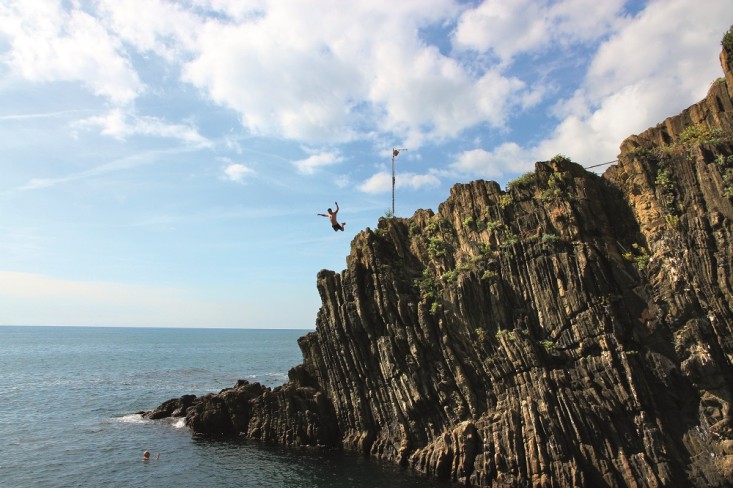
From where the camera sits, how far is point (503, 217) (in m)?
39.9

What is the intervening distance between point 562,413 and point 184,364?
11399 centimetres

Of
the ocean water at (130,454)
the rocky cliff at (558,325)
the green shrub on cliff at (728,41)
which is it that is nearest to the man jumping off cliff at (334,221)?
the rocky cliff at (558,325)

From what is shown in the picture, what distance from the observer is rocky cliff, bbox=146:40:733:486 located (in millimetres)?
31625

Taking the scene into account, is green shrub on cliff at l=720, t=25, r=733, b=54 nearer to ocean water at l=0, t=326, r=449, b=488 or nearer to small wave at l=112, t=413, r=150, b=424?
ocean water at l=0, t=326, r=449, b=488

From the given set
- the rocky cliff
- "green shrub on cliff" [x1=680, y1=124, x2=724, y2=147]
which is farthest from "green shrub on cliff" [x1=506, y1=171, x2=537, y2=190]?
"green shrub on cliff" [x1=680, y1=124, x2=724, y2=147]

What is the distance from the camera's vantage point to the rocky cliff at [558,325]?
3162cm

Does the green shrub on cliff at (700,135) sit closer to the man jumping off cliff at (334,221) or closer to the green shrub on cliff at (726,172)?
the green shrub on cliff at (726,172)

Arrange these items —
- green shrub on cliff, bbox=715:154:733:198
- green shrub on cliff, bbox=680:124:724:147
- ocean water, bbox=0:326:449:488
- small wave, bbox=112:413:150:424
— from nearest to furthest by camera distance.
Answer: green shrub on cliff, bbox=715:154:733:198
green shrub on cliff, bbox=680:124:724:147
ocean water, bbox=0:326:449:488
small wave, bbox=112:413:150:424

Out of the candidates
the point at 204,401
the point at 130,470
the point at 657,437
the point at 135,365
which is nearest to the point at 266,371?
the point at 135,365

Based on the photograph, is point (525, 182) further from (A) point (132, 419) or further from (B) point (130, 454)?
(A) point (132, 419)

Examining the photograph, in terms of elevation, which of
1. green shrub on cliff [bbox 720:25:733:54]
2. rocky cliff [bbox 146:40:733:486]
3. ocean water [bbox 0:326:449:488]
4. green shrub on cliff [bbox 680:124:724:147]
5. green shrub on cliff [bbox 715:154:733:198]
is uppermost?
green shrub on cliff [bbox 720:25:733:54]

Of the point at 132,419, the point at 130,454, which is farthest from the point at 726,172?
the point at 132,419

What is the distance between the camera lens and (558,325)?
35.2 m

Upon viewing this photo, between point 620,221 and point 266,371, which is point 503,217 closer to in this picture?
point 620,221
